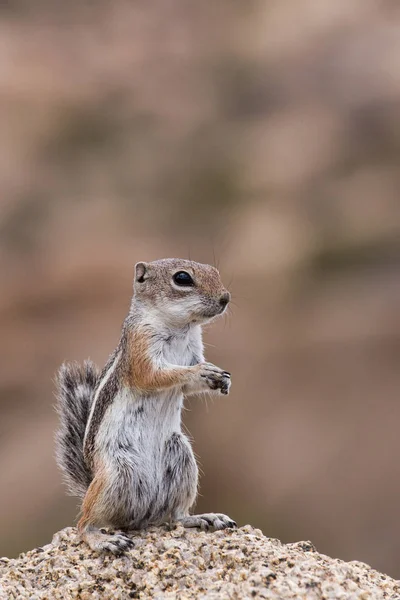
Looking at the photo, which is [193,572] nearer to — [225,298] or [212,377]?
[212,377]

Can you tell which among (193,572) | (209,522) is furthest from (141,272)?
(193,572)

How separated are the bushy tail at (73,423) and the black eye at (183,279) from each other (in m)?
0.74

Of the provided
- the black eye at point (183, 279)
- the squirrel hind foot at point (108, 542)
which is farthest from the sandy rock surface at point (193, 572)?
the black eye at point (183, 279)

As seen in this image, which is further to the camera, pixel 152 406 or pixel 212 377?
pixel 152 406

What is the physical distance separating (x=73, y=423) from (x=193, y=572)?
1228 millimetres

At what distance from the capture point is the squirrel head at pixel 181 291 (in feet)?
15.2

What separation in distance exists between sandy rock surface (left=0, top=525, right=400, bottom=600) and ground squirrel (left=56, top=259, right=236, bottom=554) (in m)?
0.18

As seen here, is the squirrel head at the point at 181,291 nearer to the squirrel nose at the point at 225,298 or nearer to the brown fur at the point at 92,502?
the squirrel nose at the point at 225,298

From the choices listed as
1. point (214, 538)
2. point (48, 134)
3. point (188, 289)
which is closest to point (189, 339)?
point (188, 289)

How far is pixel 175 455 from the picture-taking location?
15.5ft

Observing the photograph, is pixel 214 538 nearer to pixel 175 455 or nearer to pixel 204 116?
pixel 175 455

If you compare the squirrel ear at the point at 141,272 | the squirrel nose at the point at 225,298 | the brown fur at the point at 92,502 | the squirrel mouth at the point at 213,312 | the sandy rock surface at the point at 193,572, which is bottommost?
the sandy rock surface at the point at 193,572

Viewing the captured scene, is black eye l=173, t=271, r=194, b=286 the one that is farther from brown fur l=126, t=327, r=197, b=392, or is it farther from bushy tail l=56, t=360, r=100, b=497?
bushy tail l=56, t=360, r=100, b=497

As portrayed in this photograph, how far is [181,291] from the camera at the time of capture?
4684mm
